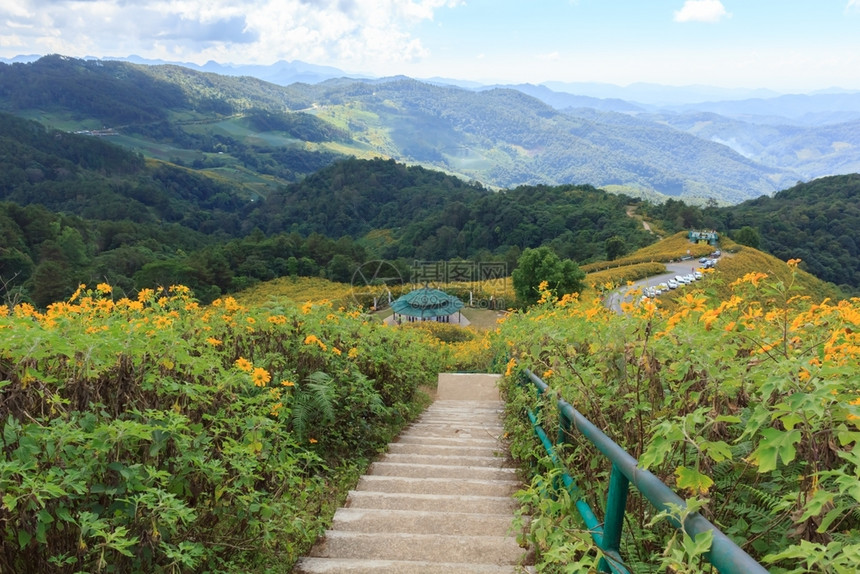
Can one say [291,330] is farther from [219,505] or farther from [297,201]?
[297,201]

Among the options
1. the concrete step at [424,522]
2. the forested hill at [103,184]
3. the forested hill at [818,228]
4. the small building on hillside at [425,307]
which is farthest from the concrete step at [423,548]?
the forested hill at [103,184]

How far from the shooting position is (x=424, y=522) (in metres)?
2.64

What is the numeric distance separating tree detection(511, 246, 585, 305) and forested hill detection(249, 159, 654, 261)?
1901 cm

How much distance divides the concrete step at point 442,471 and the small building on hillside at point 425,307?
19830mm

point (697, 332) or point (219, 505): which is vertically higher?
point (697, 332)

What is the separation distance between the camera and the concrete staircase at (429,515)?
7.21ft

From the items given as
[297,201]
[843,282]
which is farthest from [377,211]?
[843,282]

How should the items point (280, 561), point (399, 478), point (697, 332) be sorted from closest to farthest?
1. point (697, 332)
2. point (280, 561)
3. point (399, 478)

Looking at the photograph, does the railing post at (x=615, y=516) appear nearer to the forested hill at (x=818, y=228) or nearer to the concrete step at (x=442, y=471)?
the concrete step at (x=442, y=471)

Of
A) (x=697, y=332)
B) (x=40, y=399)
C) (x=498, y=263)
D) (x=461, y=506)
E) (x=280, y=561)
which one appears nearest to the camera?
Result: (x=40, y=399)

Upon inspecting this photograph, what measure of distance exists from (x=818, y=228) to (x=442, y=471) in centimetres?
6532

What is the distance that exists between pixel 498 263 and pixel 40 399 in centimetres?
4204

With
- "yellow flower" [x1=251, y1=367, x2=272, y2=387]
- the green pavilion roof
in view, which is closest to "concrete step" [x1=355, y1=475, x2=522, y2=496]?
"yellow flower" [x1=251, y1=367, x2=272, y2=387]

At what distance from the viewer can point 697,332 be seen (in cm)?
199
